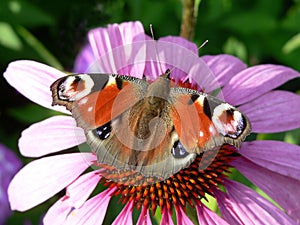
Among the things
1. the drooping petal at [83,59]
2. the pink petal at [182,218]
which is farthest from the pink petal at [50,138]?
the drooping petal at [83,59]

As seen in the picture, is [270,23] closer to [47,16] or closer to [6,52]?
[47,16]

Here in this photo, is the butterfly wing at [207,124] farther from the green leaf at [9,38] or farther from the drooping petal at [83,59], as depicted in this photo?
the green leaf at [9,38]

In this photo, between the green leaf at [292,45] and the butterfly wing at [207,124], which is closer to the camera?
the butterfly wing at [207,124]

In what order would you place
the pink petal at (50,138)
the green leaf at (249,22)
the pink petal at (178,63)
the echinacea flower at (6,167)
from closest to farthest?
the pink petal at (50,138) < the pink petal at (178,63) < the echinacea flower at (6,167) < the green leaf at (249,22)

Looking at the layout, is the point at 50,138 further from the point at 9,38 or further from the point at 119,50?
the point at 9,38

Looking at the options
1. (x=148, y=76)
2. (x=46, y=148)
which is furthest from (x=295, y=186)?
(x=46, y=148)

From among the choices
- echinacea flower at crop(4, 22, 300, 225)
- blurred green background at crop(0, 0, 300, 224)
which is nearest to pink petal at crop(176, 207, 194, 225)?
echinacea flower at crop(4, 22, 300, 225)
